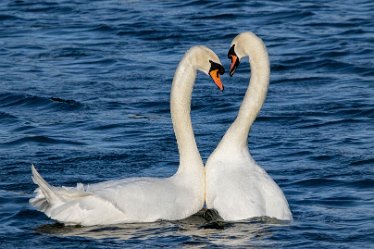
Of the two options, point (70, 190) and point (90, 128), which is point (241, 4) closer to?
point (90, 128)

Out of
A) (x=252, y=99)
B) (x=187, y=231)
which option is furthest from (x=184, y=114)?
(x=187, y=231)

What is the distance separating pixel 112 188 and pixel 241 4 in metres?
12.1

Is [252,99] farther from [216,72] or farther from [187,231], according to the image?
[187,231]

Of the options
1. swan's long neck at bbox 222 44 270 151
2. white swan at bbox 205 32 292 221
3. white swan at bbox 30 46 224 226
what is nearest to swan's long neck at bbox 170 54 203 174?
white swan at bbox 30 46 224 226

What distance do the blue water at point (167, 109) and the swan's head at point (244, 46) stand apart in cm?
143

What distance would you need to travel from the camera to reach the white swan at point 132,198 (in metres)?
10.5

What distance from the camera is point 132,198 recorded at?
10.6 metres

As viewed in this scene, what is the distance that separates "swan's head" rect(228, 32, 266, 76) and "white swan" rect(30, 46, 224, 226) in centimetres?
45

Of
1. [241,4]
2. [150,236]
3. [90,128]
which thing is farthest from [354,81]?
[150,236]

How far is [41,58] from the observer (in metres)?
18.3

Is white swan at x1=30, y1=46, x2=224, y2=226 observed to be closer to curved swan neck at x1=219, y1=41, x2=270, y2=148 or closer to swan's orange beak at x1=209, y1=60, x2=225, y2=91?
swan's orange beak at x1=209, y1=60, x2=225, y2=91

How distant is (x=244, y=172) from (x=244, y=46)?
1.27 m

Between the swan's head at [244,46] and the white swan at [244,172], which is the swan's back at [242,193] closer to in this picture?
the white swan at [244,172]

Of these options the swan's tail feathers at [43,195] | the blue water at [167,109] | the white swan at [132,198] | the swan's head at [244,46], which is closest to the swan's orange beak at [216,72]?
the white swan at [132,198]
